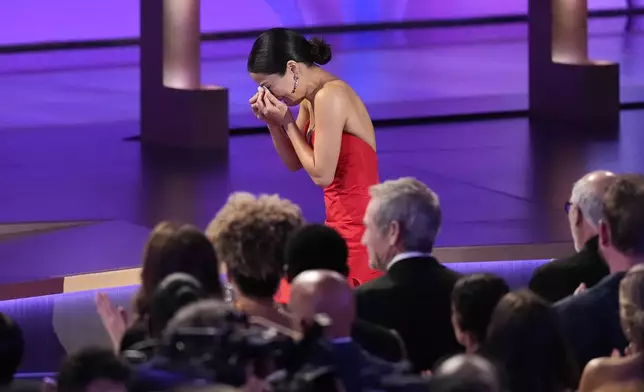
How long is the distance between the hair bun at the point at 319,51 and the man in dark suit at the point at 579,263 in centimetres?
91

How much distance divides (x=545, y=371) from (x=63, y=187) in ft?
18.8

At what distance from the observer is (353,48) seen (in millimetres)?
14414

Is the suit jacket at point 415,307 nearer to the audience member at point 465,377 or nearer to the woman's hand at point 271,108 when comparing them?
the woman's hand at point 271,108

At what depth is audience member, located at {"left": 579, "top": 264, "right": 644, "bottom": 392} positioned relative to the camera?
8.13ft

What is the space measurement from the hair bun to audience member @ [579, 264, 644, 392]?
1604mm

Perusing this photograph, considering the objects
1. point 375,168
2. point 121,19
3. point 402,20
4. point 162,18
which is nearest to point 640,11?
point 402,20

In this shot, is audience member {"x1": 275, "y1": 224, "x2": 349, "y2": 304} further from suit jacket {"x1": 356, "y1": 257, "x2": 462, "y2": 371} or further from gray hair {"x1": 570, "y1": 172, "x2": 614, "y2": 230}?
gray hair {"x1": 570, "y1": 172, "x2": 614, "y2": 230}

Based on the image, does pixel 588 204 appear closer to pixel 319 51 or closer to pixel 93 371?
pixel 319 51

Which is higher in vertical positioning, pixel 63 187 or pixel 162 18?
pixel 162 18

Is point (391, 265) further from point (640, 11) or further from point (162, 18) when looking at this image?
point (640, 11)

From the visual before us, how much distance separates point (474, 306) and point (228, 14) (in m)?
12.6

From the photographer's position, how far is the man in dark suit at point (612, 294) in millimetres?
2990

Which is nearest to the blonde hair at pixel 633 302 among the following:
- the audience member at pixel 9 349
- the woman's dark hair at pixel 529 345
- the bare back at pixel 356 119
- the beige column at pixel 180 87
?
the woman's dark hair at pixel 529 345

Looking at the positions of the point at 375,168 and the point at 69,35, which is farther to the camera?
the point at 69,35
